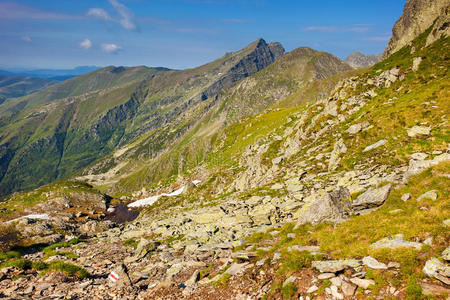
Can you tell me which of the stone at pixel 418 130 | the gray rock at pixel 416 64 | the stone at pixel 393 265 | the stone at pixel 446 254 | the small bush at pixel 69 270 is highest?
the gray rock at pixel 416 64

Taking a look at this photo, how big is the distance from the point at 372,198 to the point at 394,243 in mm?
7435

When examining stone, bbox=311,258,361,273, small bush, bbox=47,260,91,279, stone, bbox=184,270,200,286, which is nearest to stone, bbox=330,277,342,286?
stone, bbox=311,258,361,273

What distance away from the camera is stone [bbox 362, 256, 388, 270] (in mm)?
10711

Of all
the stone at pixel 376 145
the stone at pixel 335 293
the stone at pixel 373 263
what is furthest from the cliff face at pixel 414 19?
the stone at pixel 335 293

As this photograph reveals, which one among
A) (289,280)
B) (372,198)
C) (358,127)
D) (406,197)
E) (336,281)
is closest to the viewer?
(336,281)

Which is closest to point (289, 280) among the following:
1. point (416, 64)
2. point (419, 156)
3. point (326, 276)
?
point (326, 276)

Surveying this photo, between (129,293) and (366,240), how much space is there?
16493 millimetres

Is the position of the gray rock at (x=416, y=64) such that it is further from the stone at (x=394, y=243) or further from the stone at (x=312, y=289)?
the stone at (x=312, y=289)

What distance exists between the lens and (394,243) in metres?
11.9

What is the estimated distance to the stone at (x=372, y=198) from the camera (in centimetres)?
1811

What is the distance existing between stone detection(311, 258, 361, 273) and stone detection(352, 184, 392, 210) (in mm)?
8232

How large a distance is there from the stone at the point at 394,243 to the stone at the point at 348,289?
3149mm

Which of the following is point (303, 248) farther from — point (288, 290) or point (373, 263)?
point (373, 263)

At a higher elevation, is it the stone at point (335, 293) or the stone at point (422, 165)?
the stone at point (422, 165)
